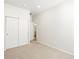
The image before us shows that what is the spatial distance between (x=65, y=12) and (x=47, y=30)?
6.46 ft

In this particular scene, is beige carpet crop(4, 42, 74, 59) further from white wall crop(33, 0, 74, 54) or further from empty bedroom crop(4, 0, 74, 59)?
white wall crop(33, 0, 74, 54)

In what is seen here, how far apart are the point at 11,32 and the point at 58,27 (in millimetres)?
2919

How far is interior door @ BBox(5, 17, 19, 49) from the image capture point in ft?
13.9

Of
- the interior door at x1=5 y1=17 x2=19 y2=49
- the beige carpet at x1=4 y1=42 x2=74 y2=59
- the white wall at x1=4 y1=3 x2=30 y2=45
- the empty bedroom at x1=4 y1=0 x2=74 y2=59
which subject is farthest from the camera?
the white wall at x1=4 y1=3 x2=30 y2=45

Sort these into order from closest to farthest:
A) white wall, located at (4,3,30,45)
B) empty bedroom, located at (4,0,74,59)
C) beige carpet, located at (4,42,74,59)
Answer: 1. beige carpet, located at (4,42,74,59)
2. empty bedroom, located at (4,0,74,59)
3. white wall, located at (4,3,30,45)

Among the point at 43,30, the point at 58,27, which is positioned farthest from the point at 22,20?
the point at 58,27

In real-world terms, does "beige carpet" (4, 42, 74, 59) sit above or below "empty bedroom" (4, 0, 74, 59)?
below

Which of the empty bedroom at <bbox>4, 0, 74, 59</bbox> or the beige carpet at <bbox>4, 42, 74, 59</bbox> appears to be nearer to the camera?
the beige carpet at <bbox>4, 42, 74, 59</bbox>

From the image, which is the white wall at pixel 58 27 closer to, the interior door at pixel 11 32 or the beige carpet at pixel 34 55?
the beige carpet at pixel 34 55

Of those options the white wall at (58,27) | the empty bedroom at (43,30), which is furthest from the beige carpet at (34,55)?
the white wall at (58,27)

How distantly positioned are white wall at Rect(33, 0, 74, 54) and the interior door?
81.7 inches

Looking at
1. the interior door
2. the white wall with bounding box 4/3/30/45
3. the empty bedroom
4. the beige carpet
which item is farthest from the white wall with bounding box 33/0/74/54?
the interior door
